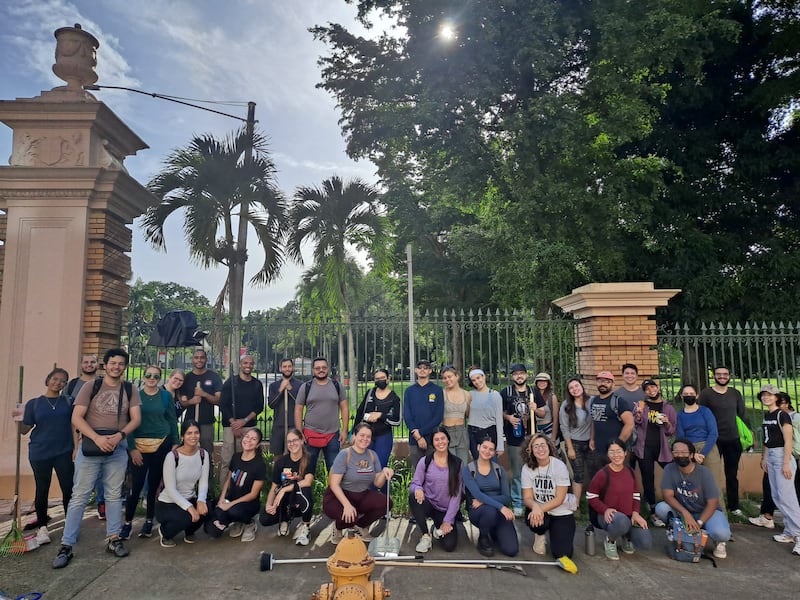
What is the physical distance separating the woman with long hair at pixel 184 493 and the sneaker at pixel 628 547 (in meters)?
3.96

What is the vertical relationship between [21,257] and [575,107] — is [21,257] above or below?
below

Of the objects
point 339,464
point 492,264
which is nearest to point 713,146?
point 492,264

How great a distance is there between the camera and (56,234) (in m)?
6.63

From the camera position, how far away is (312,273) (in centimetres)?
1419

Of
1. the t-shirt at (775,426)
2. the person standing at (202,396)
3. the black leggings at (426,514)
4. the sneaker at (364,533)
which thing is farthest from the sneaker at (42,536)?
the t-shirt at (775,426)

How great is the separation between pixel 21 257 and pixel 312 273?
26.3 feet

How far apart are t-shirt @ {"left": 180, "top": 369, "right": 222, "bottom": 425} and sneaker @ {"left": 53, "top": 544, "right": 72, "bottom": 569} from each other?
169cm

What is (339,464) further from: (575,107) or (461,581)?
(575,107)

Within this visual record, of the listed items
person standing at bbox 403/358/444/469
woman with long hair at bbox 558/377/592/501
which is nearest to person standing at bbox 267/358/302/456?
person standing at bbox 403/358/444/469

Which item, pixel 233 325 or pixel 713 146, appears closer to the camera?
pixel 233 325

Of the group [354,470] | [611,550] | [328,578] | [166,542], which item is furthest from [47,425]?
[611,550]

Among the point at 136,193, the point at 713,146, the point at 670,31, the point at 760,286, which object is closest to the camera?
the point at 136,193

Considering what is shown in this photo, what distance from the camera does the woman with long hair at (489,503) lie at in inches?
185

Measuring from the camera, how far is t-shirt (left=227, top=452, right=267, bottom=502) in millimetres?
5055
